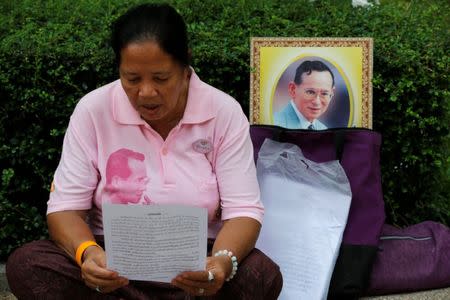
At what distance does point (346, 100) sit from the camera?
3.88 meters

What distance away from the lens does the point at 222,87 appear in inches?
156

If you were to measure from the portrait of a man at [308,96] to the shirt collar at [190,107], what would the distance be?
907 mm

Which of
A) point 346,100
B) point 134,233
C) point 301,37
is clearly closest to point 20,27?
point 301,37

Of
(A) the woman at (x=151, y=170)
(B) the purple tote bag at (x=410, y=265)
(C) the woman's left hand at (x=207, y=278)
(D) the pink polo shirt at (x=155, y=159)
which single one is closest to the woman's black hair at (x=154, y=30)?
(A) the woman at (x=151, y=170)

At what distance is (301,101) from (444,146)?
0.76 metres

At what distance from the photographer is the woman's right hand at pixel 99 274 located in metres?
2.65

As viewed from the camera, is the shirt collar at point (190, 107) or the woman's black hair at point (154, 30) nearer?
the woman's black hair at point (154, 30)

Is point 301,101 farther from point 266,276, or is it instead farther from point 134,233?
point 134,233

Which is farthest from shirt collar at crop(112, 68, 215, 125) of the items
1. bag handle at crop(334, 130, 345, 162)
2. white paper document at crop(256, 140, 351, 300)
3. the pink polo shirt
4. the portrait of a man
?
the portrait of a man

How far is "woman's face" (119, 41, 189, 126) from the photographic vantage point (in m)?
2.74

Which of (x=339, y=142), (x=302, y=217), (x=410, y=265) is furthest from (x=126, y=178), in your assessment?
(x=410, y=265)

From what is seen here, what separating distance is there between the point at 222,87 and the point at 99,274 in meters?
1.53

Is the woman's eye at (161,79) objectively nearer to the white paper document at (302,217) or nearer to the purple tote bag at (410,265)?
the white paper document at (302,217)

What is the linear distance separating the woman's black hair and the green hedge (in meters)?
0.99
